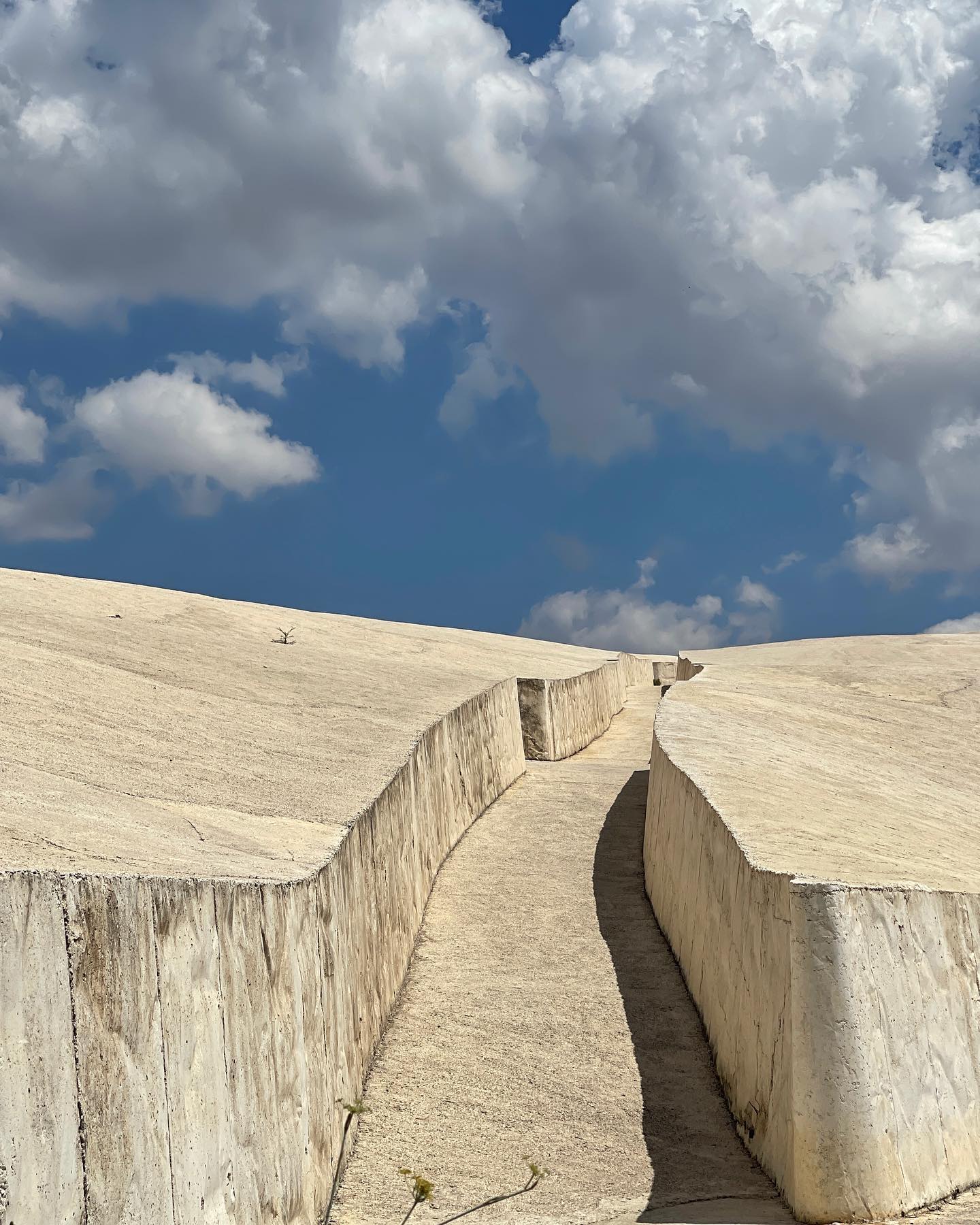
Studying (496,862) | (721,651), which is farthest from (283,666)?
(721,651)

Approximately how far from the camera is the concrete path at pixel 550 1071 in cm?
472

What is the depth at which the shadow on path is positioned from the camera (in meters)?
4.56

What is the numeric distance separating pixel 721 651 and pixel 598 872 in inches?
915

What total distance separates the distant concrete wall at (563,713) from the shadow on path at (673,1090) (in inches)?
198

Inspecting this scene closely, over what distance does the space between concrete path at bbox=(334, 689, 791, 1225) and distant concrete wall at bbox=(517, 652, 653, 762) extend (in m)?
4.81

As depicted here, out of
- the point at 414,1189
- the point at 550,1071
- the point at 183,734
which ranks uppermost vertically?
the point at 183,734

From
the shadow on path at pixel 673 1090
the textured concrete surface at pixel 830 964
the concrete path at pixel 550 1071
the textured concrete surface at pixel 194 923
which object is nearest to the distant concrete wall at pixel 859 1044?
Answer: the textured concrete surface at pixel 830 964

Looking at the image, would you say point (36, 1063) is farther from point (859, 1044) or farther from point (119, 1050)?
point (859, 1044)

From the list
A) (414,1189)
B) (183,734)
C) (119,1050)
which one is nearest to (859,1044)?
Result: (414,1189)

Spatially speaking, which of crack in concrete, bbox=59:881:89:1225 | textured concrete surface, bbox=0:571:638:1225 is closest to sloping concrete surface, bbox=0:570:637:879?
textured concrete surface, bbox=0:571:638:1225

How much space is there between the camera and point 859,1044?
423 centimetres

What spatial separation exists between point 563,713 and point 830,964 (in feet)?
35.2

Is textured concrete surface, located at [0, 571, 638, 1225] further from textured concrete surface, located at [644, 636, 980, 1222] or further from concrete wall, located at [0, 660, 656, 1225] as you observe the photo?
textured concrete surface, located at [644, 636, 980, 1222]

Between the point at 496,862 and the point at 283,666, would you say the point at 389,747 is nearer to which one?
the point at 496,862
